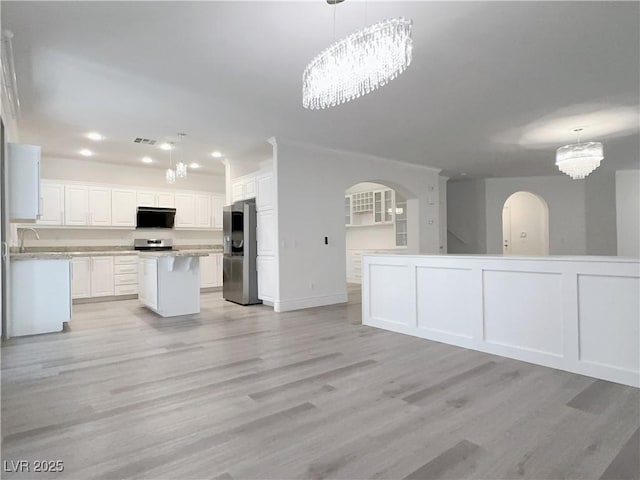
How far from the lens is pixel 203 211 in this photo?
800 cm

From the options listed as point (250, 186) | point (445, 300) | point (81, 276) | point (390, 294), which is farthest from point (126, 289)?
point (445, 300)

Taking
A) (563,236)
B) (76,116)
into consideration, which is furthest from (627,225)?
(76,116)

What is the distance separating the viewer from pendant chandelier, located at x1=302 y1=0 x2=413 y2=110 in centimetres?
202

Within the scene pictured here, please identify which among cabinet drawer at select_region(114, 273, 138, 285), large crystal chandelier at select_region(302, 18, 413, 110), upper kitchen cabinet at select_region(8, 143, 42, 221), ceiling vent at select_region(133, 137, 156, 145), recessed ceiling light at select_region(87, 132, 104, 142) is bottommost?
cabinet drawer at select_region(114, 273, 138, 285)

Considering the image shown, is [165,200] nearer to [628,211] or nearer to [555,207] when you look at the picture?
[555,207]

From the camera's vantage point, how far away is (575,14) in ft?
8.24

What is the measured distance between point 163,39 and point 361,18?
1.49 metres

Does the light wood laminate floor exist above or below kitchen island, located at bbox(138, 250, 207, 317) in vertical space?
below

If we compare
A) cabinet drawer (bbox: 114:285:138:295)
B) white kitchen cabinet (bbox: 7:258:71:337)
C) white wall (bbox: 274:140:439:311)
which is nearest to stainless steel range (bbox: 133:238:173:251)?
cabinet drawer (bbox: 114:285:138:295)

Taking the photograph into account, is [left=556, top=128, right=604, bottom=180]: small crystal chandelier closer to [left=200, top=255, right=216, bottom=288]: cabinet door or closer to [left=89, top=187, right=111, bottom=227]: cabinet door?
[left=200, top=255, right=216, bottom=288]: cabinet door

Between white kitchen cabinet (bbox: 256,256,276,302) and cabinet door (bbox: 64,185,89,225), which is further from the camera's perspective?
cabinet door (bbox: 64,185,89,225)

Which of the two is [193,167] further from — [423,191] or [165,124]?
[423,191]

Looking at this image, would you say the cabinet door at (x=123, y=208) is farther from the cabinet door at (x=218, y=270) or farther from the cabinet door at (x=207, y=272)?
the cabinet door at (x=218, y=270)

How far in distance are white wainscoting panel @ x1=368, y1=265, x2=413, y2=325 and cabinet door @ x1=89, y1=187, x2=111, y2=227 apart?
5320 mm
